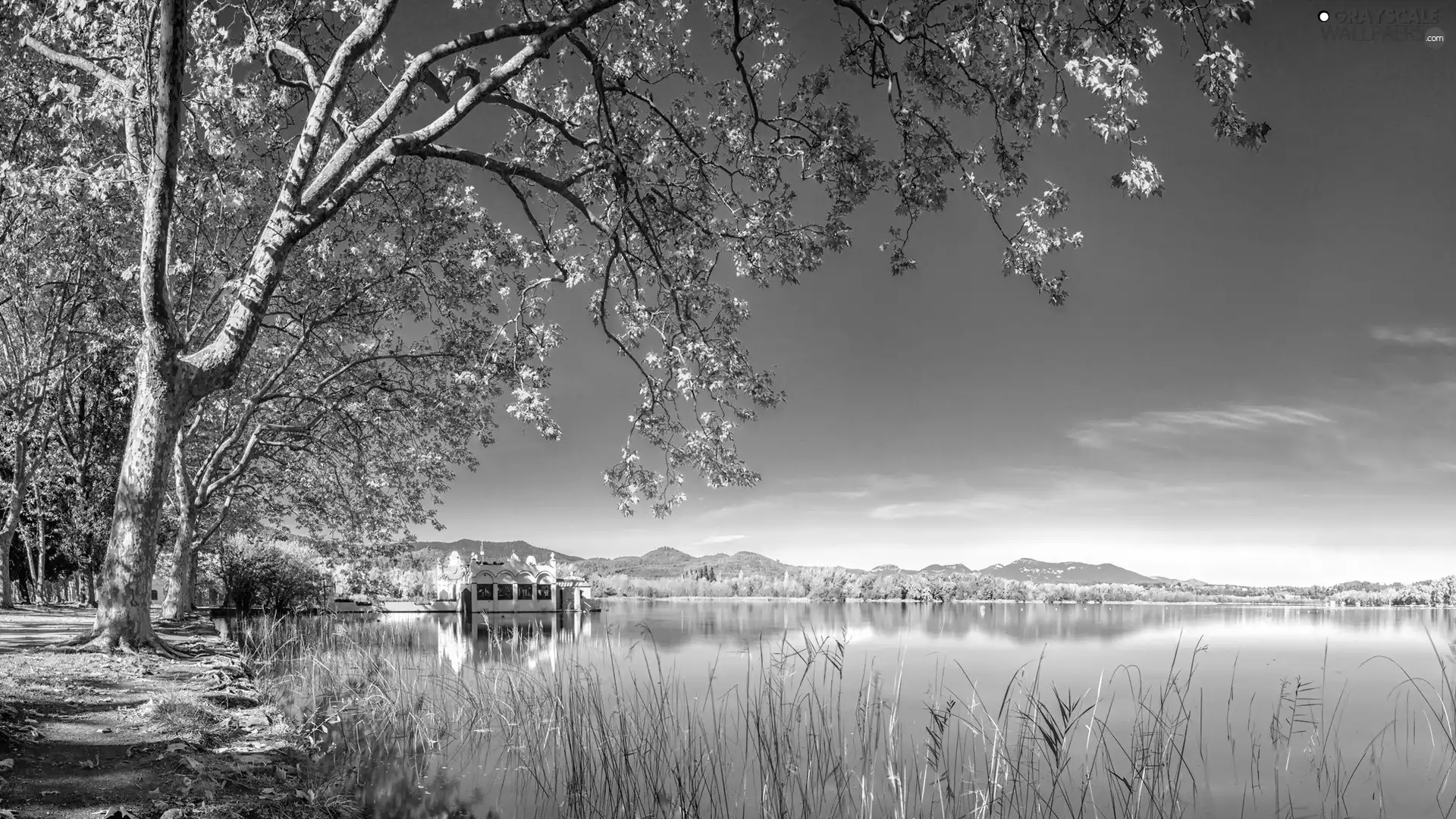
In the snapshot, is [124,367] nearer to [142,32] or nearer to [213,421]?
[213,421]

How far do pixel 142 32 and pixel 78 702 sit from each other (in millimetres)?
8216

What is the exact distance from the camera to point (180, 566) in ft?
56.1

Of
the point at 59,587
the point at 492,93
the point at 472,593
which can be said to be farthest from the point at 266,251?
the point at 472,593

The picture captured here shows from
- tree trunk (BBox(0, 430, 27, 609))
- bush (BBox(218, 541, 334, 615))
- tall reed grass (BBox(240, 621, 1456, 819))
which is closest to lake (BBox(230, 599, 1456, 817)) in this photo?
tall reed grass (BBox(240, 621, 1456, 819))

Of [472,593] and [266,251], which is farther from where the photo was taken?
[472,593]

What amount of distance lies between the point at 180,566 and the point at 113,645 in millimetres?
10064

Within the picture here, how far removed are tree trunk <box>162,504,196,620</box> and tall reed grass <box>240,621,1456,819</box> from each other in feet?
25.5

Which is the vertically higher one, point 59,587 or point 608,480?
point 608,480

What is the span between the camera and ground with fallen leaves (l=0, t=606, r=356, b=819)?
377 centimetres

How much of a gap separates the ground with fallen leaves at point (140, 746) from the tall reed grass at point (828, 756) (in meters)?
1.00

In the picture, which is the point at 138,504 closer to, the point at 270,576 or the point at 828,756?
the point at 828,756

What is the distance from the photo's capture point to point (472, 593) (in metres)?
50.1

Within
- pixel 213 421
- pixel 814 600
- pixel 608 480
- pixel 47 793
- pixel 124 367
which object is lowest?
pixel 814 600

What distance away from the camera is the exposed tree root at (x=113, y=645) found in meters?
8.45
